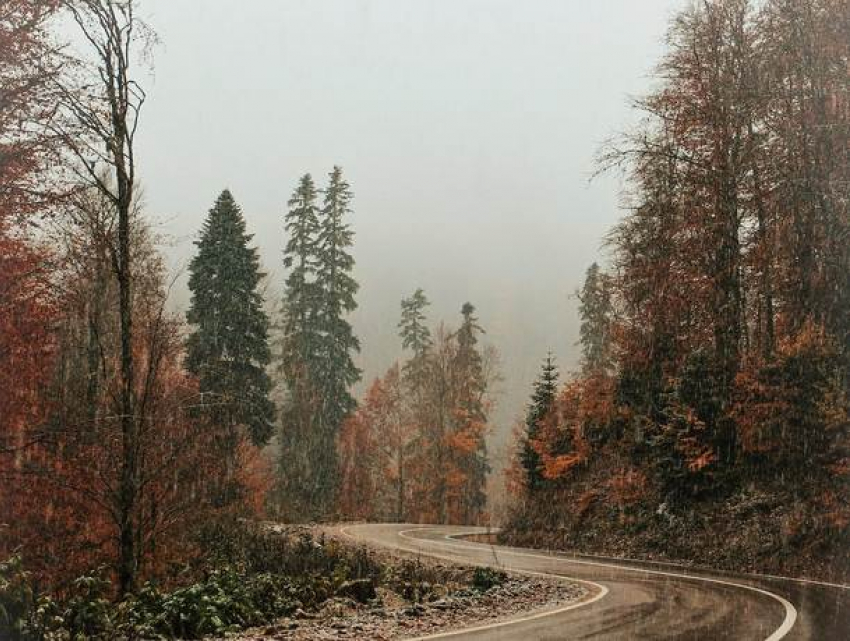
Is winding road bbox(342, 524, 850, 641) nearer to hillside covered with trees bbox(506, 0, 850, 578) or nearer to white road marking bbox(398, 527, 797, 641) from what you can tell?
white road marking bbox(398, 527, 797, 641)

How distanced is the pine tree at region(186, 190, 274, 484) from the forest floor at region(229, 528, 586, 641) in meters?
18.5

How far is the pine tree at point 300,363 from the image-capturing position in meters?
46.0

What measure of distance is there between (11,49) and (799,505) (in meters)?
20.6

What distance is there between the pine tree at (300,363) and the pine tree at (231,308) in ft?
32.1

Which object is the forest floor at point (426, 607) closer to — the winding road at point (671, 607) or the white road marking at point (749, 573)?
the winding road at point (671, 607)

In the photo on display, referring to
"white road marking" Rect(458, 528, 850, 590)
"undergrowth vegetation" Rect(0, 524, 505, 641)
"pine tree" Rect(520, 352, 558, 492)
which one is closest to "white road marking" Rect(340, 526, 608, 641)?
"undergrowth vegetation" Rect(0, 524, 505, 641)

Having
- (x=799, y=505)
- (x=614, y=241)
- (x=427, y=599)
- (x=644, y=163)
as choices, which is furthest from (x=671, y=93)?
(x=427, y=599)

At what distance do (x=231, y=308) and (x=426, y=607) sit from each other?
1011 inches

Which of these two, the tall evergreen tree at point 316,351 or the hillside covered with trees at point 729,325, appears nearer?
the hillside covered with trees at point 729,325

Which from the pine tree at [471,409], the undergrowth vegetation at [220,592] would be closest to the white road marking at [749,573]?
the undergrowth vegetation at [220,592]

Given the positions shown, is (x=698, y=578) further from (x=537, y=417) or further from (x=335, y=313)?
(x=335, y=313)

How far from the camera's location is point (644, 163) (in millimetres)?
26047

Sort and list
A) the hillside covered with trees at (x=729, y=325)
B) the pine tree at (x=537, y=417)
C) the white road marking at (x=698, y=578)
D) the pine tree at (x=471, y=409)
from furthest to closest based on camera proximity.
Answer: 1. the pine tree at (x=471, y=409)
2. the pine tree at (x=537, y=417)
3. the hillside covered with trees at (x=729, y=325)
4. the white road marking at (x=698, y=578)

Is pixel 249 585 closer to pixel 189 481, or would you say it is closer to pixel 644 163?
pixel 189 481
